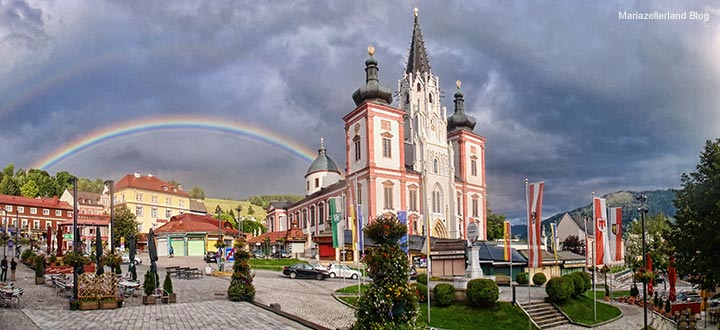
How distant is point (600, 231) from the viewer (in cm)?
2873

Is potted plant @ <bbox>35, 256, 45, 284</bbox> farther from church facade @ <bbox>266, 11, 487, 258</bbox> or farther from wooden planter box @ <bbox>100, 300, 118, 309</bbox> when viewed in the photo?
church facade @ <bbox>266, 11, 487, 258</bbox>

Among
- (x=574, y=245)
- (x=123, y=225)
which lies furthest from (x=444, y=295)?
(x=574, y=245)

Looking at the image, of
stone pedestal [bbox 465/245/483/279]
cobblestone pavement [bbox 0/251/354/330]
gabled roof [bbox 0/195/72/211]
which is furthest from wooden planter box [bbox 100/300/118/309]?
gabled roof [bbox 0/195/72/211]

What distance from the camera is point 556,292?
2764cm

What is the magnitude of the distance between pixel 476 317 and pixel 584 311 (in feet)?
23.0

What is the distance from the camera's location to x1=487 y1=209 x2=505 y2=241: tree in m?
102

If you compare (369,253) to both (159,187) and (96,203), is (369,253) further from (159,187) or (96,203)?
(96,203)

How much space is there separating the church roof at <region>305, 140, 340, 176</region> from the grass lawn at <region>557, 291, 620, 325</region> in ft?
214

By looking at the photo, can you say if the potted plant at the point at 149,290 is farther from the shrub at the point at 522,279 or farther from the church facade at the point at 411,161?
the church facade at the point at 411,161

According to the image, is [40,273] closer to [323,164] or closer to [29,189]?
[323,164]

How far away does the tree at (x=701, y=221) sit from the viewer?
2463 centimetres

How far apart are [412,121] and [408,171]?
Answer: 9.37 m

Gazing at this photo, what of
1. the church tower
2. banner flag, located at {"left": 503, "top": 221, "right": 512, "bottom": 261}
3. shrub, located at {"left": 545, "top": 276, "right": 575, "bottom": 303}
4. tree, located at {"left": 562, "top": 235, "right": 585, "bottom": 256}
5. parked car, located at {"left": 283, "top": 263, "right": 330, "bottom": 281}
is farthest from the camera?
tree, located at {"left": 562, "top": 235, "right": 585, "bottom": 256}

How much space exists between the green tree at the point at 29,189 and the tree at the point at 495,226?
8761cm
